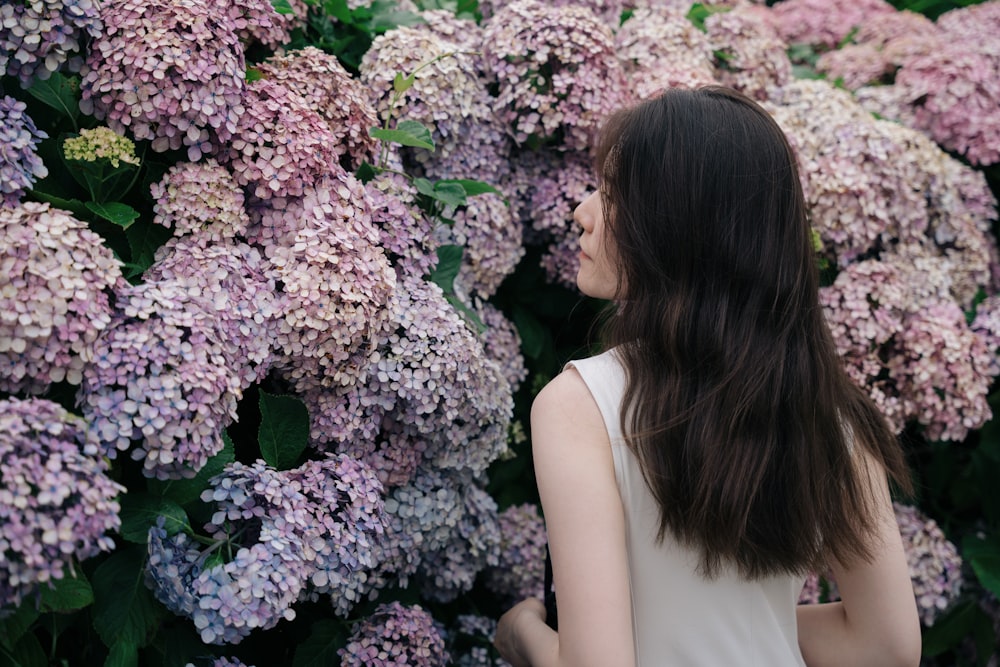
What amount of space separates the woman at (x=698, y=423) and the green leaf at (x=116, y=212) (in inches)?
28.4

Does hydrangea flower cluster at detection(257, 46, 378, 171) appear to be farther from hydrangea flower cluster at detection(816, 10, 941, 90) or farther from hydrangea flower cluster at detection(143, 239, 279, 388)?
hydrangea flower cluster at detection(816, 10, 941, 90)

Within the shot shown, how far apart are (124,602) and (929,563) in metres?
2.00

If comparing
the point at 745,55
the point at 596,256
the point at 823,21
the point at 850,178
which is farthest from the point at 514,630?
the point at 823,21

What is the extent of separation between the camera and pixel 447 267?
1.96 meters

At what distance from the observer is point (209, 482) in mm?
1418

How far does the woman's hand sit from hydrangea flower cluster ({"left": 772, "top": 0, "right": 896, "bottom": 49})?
268 centimetres

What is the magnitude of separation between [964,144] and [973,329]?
2.03 feet

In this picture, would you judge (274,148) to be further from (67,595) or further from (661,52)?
(661,52)

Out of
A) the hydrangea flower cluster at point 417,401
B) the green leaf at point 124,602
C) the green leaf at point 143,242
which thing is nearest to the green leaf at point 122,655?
the green leaf at point 124,602

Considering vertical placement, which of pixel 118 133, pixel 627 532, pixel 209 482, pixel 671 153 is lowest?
pixel 209 482

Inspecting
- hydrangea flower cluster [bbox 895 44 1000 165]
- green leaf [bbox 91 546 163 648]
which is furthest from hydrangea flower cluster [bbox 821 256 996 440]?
green leaf [bbox 91 546 163 648]

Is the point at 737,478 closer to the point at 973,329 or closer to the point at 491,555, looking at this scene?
the point at 491,555

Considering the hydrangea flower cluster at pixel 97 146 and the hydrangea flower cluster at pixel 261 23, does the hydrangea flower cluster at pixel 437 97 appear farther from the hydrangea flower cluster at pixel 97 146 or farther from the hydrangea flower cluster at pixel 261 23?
the hydrangea flower cluster at pixel 97 146

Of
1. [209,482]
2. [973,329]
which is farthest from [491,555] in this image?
[973,329]
